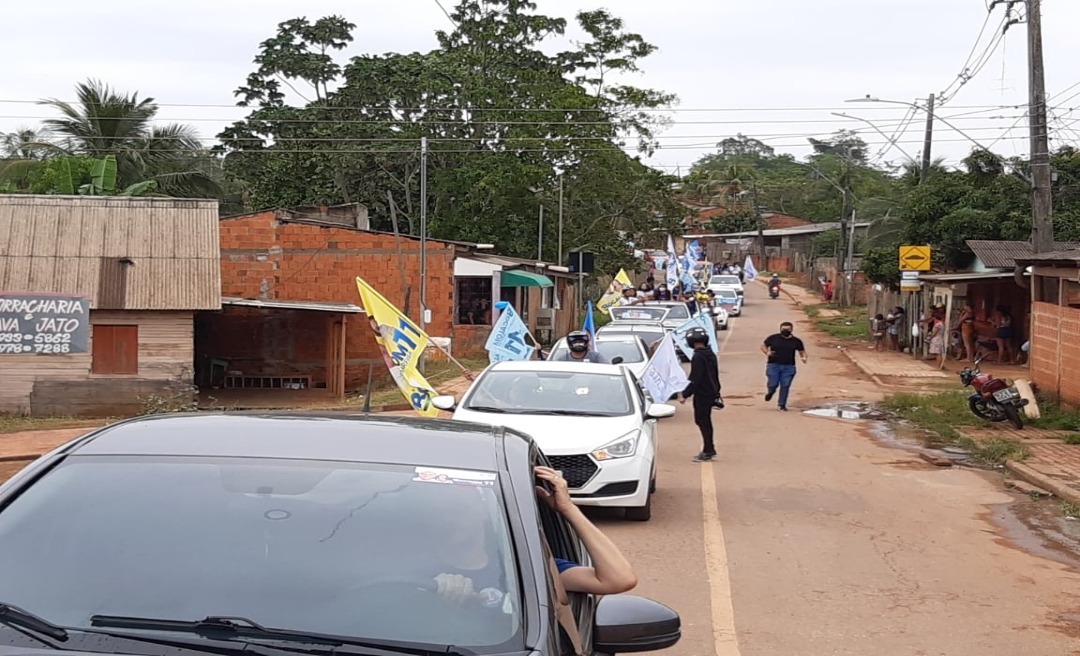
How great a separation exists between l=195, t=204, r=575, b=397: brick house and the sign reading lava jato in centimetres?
535

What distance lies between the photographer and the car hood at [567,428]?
10664 mm

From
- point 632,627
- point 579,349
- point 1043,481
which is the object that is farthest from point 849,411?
point 632,627

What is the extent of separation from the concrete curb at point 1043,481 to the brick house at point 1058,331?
5.12 metres

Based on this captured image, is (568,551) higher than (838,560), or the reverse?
(568,551)

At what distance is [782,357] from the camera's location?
20891 millimetres

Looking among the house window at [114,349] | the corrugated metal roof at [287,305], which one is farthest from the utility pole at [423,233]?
the house window at [114,349]

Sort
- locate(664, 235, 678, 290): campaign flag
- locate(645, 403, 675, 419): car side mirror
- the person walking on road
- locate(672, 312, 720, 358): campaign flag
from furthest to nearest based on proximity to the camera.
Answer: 1. locate(664, 235, 678, 290): campaign flag
2. locate(672, 312, 720, 358): campaign flag
3. the person walking on road
4. locate(645, 403, 675, 419): car side mirror

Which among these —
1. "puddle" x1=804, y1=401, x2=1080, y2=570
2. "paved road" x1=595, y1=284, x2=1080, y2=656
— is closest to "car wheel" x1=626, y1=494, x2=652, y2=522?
"paved road" x1=595, y1=284, x2=1080, y2=656

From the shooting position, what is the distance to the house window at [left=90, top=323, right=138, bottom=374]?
24.3m

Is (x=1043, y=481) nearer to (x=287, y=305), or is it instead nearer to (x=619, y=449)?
(x=619, y=449)

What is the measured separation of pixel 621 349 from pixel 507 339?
9.74 feet

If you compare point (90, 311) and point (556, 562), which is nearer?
point (556, 562)

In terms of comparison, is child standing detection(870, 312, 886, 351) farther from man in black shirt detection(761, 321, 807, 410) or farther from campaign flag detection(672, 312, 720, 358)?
man in black shirt detection(761, 321, 807, 410)

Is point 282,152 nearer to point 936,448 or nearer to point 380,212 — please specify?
point 380,212
